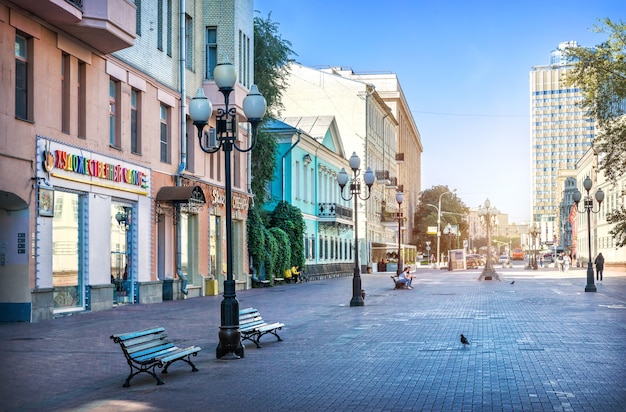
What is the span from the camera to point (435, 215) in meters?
107

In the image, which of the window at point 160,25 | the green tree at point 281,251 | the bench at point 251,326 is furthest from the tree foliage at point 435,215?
the bench at point 251,326

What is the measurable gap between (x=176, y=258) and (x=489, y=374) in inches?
739

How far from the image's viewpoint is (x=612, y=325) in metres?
18.0

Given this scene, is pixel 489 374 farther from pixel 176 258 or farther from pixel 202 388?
pixel 176 258

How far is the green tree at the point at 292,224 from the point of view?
4494 cm

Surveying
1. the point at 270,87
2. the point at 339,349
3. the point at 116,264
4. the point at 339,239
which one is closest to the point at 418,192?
the point at 339,239

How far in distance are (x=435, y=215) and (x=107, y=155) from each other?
86683mm

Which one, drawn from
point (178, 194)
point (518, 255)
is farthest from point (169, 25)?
point (518, 255)

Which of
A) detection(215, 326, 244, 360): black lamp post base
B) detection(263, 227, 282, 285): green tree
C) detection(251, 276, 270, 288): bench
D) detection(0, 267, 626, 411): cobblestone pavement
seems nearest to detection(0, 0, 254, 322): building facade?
detection(0, 267, 626, 411): cobblestone pavement

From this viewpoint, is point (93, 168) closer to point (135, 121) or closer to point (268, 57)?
point (135, 121)

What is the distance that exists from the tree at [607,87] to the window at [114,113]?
15.6 m

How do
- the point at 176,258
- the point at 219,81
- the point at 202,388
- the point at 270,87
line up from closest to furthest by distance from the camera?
the point at 202,388, the point at 219,81, the point at 176,258, the point at 270,87

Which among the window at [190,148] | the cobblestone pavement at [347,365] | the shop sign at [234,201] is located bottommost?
the cobblestone pavement at [347,365]

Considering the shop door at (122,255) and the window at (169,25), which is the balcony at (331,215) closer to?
the window at (169,25)
